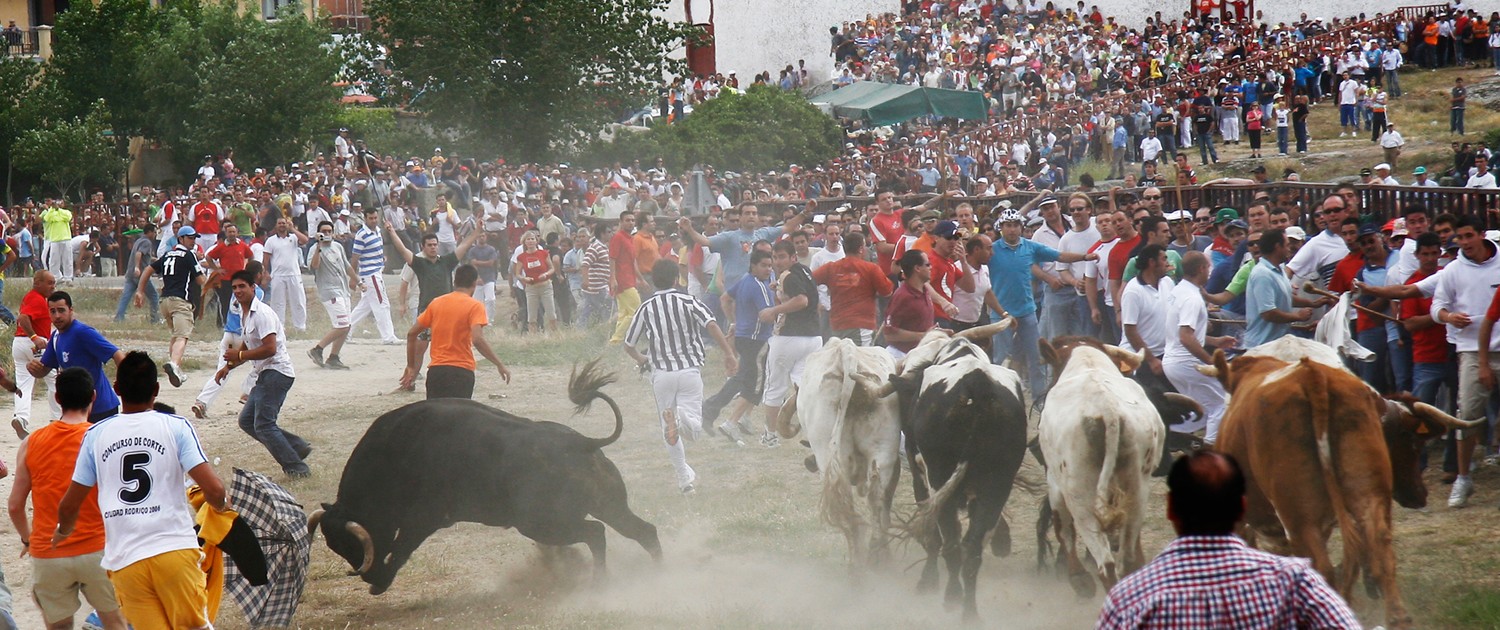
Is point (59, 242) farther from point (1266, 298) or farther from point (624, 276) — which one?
point (1266, 298)

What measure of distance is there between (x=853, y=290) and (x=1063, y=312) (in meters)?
2.75

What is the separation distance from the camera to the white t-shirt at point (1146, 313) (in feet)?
31.4

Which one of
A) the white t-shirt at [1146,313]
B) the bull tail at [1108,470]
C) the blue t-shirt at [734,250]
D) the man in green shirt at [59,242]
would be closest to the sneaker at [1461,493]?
the white t-shirt at [1146,313]

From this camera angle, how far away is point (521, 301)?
20.2m

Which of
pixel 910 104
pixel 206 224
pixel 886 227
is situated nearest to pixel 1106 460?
pixel 886 227

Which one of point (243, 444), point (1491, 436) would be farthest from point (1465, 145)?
point (243, 444)

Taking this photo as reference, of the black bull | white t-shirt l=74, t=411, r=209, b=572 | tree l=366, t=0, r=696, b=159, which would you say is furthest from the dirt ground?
tree l=366, t=0, r=696, b=159

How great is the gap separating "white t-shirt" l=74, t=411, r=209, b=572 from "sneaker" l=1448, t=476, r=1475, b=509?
740cm

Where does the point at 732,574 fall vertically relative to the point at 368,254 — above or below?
below

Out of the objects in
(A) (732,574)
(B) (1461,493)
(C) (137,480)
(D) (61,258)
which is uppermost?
(D) (61,258)

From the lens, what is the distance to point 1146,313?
9.62 metres

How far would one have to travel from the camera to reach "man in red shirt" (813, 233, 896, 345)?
11367mm

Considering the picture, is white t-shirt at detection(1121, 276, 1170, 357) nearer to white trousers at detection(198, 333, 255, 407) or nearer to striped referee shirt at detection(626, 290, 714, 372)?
striped referee shirt at detection(626, 290, 714, 372)

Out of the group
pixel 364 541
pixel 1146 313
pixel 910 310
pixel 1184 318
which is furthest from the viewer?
pixel 910 310
